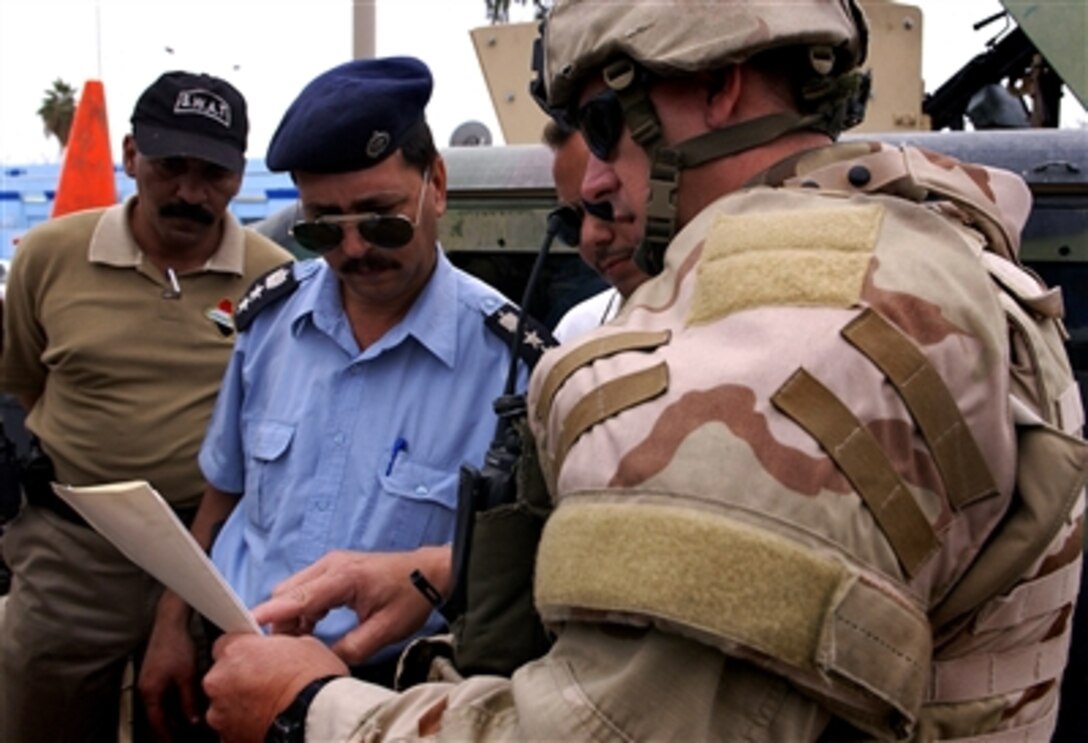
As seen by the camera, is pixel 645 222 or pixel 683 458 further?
pixel 645 222

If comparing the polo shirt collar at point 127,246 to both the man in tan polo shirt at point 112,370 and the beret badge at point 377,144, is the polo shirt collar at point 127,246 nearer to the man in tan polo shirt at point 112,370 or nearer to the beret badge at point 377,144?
the man in tan polo shirt at point 112,370

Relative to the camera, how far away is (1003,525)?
1196 millimetres

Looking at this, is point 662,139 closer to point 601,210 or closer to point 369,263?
point 601,210

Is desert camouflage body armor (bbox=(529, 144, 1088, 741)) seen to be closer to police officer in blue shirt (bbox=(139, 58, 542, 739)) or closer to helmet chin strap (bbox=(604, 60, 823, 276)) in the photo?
helmet chin strap (bbox=(604, 60, 823, 276))

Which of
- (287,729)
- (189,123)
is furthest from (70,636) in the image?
(287,729)

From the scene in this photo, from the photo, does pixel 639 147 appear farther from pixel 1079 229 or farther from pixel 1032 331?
pixel 1079 229

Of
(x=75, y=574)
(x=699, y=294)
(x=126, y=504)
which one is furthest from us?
(x=75, y=574)

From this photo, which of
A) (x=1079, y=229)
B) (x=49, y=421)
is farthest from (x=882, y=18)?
(x=49, y=421)

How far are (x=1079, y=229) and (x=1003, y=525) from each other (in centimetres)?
166

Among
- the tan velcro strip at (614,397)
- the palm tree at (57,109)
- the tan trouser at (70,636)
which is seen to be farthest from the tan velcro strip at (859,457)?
the palm tree at (57,109)

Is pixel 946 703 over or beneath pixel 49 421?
over

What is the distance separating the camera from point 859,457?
110 centimetres

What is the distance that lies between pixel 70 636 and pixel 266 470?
Result: 1.28 metres

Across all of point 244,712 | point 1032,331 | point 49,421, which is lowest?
point 49,421
